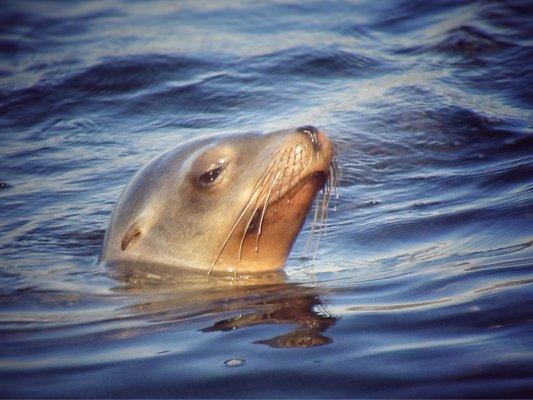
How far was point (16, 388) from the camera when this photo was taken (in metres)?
3.27

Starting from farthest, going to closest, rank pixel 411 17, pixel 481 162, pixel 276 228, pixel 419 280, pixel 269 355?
pixel 411 17
pixel 481 162
pixel 276 228
pixel 419 280
pixel 269 355

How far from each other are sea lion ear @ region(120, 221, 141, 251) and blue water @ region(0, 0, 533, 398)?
0.56 ft

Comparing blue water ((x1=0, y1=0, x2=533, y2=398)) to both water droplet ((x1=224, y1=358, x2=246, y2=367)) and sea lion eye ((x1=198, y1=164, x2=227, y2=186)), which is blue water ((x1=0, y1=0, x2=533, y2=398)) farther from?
sea lion eye ((x1=198, y1=164, x2=227, y2=186))

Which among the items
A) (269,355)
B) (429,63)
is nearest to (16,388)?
(269,355)

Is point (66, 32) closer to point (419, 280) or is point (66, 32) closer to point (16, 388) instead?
point (419, 280)

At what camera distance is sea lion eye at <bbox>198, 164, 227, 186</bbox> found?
4.89 m

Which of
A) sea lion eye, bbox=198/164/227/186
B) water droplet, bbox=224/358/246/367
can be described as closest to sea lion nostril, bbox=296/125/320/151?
sea lion eye, bbox=198/164/227/186

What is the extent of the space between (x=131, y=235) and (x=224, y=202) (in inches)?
21.4

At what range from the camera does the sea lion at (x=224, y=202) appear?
15.3 feet

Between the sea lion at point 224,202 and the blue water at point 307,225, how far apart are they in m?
0.18

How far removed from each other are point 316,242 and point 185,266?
38.8 inches

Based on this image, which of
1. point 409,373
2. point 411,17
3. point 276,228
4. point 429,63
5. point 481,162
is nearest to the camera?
point 409,373

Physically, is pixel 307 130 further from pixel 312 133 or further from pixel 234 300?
pixel 234 300

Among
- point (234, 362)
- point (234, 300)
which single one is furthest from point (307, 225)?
point (234, 362)
